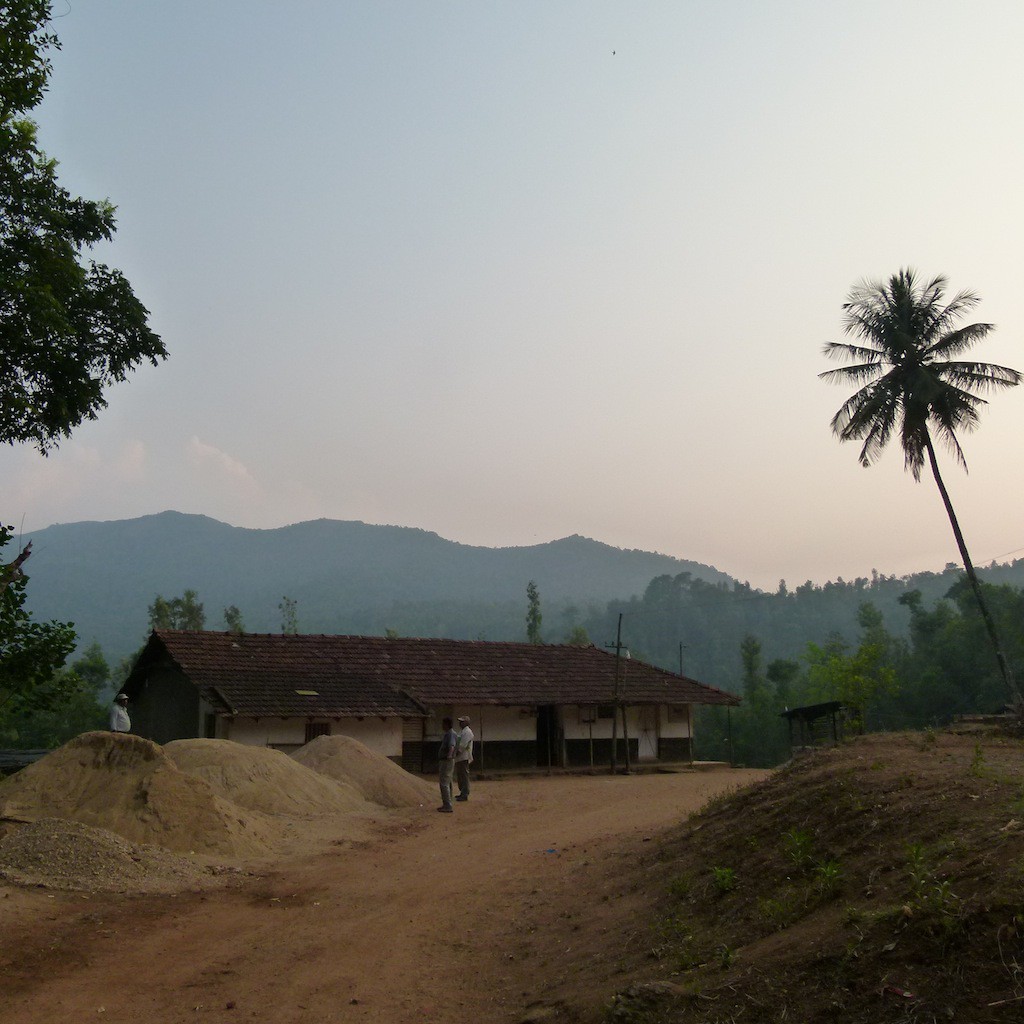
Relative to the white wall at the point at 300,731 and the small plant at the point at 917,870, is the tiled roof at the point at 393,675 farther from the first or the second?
the small plant at the point at 917,870

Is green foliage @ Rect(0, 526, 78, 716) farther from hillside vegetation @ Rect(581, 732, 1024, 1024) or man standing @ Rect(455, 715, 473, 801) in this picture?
hillside vegetation @ Rect(581, 732, 1024, 1024)

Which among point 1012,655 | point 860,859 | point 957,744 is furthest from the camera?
point 1012,655

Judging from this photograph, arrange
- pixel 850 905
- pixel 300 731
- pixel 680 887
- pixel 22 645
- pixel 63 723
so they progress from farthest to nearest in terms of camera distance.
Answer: pixel 63 723 < pixel 300 731 < pixel 22 645 < pixel 680 887 < pixel 850 905

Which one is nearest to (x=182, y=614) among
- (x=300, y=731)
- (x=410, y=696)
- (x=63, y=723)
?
(x=63, y=723)

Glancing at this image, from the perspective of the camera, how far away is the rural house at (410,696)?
78.9 feet

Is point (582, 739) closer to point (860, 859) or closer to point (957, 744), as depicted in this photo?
point (957, 744)

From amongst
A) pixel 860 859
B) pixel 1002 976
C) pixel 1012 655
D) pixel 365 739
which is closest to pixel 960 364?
pixel 365 739

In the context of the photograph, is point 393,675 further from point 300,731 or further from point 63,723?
point 63,723

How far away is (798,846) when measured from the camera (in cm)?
→ 703

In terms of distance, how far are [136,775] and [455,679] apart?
16.5m

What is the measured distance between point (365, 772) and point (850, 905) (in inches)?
537

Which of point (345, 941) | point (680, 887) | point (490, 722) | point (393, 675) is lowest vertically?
point (345, 941)

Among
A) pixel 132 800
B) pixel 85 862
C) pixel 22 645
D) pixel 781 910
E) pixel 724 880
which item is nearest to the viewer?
pixel 781 910

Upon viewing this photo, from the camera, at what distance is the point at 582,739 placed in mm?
29734
